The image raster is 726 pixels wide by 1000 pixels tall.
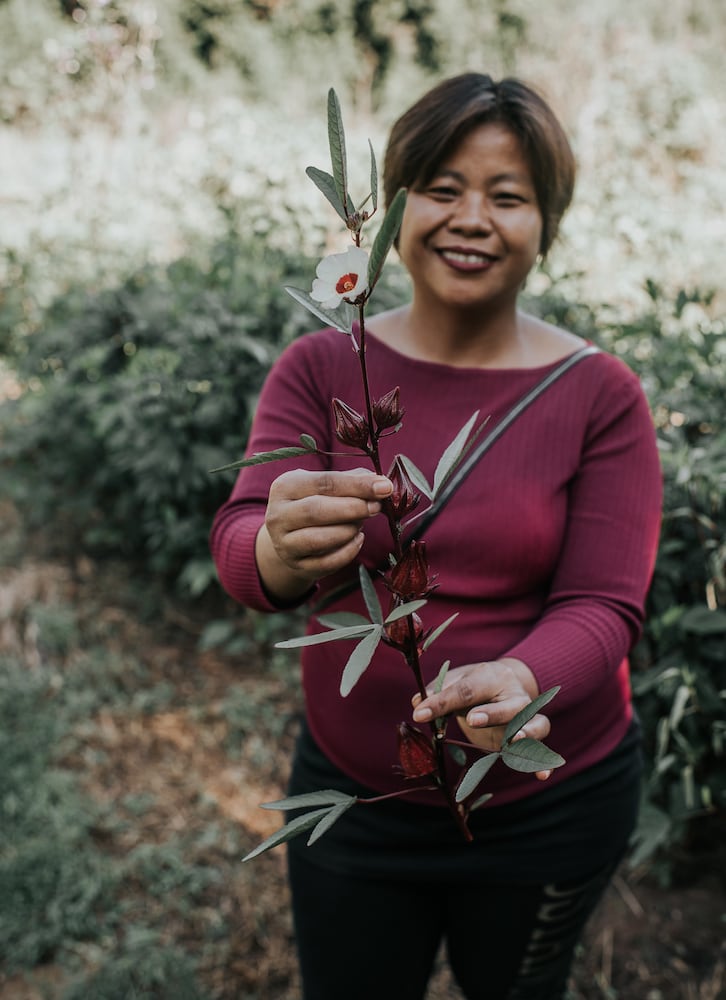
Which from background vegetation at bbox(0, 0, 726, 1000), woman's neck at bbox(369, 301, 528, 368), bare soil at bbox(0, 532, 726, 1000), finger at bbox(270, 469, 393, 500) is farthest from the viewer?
bare soil at bbox(0, 532, 726, 1000)

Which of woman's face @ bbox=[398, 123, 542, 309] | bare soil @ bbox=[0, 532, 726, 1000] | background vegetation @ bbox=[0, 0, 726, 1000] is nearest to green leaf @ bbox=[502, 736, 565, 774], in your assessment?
woman's face @ bbox=[398, 123, 542, 309]

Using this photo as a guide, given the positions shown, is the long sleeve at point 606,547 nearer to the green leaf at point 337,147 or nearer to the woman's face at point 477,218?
the woman's face at point 477,218

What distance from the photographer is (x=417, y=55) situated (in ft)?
51.0

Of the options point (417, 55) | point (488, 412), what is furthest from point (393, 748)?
point (417, 55)

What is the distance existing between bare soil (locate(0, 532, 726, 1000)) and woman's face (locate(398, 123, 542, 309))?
5.40 feet

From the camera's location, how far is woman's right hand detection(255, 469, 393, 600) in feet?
2.71

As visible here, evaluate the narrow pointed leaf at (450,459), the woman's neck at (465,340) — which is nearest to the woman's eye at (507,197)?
the woman's neck at (465,340)

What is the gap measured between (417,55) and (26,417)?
46.0 ft

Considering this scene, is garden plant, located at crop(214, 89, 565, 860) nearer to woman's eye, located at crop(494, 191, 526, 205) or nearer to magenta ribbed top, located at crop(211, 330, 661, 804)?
magenta ribbed top, located at crop(211, 330, 661, 804)

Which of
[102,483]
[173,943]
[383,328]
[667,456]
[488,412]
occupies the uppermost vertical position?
[383,328]

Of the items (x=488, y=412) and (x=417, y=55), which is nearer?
(x=488, y=412)

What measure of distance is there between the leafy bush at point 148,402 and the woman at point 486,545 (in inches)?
58.1

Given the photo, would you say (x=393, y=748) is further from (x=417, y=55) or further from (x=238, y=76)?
(x=417, y=55)

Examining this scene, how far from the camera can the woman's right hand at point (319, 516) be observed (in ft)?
2.71
